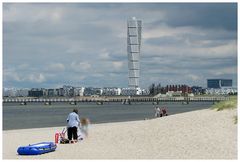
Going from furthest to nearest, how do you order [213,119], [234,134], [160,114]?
[160,114]
[213,119]
[234,134]

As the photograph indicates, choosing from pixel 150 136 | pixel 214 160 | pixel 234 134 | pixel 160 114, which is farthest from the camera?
pixel 160 114

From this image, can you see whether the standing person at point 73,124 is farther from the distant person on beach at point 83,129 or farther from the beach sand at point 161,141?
the distant person on beach at point 83,129

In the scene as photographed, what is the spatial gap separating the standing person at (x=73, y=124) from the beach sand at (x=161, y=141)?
1.67 feet

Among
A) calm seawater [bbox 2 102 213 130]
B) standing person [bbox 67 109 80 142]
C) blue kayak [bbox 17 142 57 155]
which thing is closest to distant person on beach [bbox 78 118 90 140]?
standing person [bbox 67 109 80 142]

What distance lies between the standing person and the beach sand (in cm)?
51

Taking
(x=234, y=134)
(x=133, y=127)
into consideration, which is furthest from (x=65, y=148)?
(x=234, y=134)

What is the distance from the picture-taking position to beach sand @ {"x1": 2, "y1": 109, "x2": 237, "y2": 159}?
15570 millimetres

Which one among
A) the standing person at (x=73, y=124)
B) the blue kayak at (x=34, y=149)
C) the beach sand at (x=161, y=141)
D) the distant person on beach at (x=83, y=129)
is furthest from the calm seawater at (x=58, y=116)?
the blue kayak at (x=34, y=149)

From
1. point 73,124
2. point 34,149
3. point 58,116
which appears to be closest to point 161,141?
point 73,124

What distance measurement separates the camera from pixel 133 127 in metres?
22.0

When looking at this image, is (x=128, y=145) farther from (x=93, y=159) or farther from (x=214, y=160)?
(x=214, y=160)

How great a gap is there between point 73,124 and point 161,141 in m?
3.51

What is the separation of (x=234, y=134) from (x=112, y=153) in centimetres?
476

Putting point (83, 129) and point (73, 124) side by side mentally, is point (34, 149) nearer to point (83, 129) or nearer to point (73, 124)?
point (73, 124)
